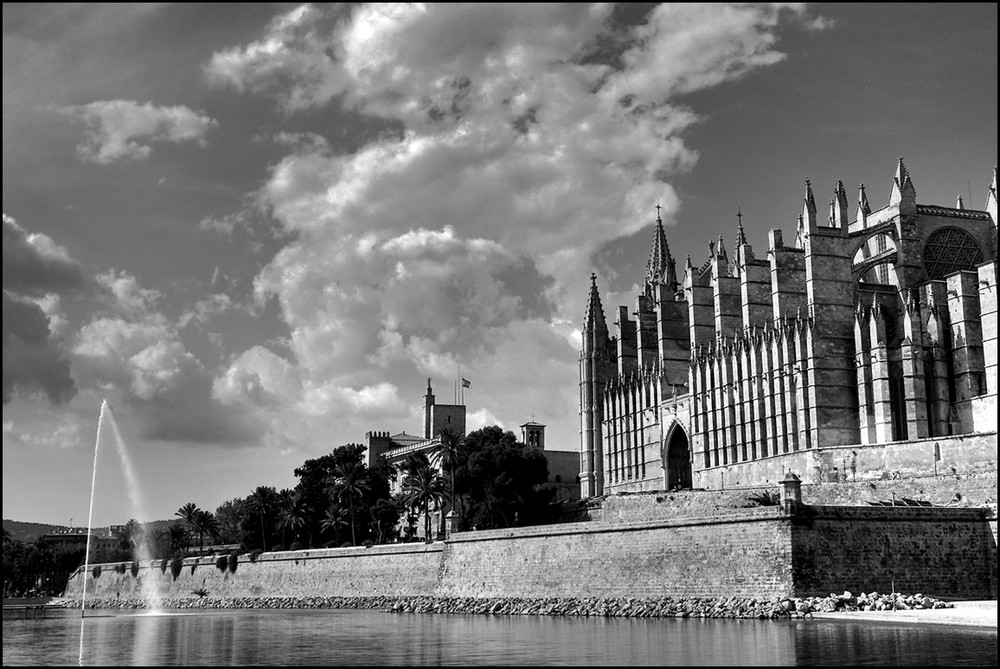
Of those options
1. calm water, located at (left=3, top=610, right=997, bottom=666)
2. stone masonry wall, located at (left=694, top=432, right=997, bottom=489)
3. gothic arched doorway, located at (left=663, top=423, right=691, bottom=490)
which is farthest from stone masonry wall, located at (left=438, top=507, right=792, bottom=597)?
gothic arched doorway, located at (left=663, top=423, right=691, bottom=490)

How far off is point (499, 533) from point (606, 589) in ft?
26.8

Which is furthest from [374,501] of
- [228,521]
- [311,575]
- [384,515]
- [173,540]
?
[228,521]

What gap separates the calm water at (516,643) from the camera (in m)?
25.8

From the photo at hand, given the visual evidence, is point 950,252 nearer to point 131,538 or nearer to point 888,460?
point 888,460

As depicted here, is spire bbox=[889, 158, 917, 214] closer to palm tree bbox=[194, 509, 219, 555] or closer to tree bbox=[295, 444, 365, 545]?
tree bbox=[295, 444, 365, 545]

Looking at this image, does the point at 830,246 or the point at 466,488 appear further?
the point at 466,488

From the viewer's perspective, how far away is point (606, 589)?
43031mm

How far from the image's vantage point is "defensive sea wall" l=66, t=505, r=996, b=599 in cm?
3694

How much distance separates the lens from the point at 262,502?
259 feet

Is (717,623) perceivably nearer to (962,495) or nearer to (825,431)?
(962,495)

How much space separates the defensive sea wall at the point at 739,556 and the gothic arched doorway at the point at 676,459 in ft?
68.2

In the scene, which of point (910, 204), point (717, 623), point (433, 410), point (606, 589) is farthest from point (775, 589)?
point (433, 410)

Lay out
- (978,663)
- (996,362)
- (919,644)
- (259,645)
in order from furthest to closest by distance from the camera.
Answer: (996,362) < (259,645) < (919,644) < (978,663)

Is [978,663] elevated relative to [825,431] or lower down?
lower down
